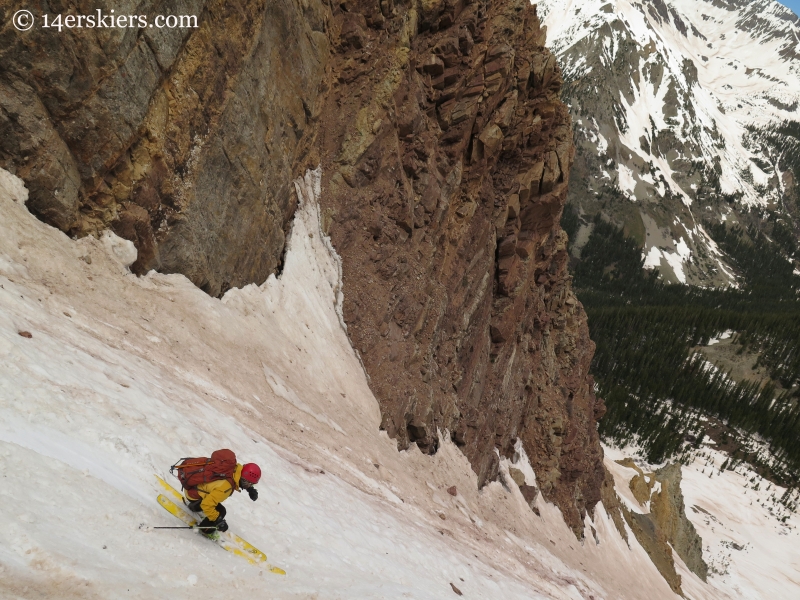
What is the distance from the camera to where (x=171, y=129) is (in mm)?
11422

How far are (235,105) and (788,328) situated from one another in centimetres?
17036

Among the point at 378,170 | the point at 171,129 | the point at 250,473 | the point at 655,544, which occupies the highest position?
the point at 378,170

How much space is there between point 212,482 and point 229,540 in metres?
0.85

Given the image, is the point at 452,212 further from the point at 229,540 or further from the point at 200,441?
the point at 229,540

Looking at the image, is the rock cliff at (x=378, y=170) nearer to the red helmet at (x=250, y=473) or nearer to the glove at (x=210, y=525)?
the red helmet at (x=250, y=473)

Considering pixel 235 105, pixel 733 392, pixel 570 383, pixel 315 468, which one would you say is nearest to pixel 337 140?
pixel 235 105

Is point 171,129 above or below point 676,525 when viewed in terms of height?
above

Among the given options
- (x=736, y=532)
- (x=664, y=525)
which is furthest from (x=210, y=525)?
(x=736, y=532)

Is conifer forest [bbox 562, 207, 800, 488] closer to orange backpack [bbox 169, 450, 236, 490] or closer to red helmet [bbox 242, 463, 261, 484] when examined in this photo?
red helmet [bbox 242, 463, 261, 484]

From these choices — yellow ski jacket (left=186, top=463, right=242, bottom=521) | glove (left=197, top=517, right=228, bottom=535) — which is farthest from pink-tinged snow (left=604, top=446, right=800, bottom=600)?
yellow ski jacket (left=186, top=463, right=242, bottom=521)

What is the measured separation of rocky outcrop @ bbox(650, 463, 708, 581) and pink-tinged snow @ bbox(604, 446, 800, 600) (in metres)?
1.15

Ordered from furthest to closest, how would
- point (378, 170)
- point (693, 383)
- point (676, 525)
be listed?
point (693, 383), point (676, 525), point (378, 170)

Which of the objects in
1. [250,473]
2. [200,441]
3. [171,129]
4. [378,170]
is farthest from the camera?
[378,170]

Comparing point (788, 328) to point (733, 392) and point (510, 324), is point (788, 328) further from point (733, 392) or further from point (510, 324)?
point (510, 324)
